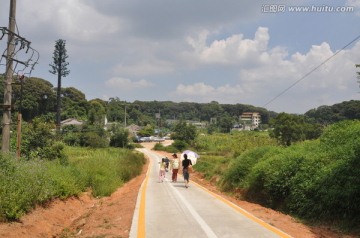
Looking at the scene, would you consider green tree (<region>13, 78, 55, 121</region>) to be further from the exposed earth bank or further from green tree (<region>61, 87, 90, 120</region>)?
the exposed earth bank

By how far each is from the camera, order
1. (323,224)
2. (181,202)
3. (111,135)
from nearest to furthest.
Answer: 1. (323,224)
2. (181,202)
3. (111,135)

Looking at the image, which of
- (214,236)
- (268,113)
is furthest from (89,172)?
(268,113)

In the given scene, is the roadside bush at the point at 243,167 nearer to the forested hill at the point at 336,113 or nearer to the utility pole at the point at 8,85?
the utility pole at the point at 8,85

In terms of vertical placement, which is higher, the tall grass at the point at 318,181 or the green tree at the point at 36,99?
the green tree at the point at 36,99

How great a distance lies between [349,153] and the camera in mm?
12133

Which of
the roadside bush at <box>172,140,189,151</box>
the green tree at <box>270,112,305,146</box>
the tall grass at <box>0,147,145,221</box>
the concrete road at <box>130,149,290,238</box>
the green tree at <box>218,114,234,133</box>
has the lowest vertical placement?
the concrete road at <box>130,149,290,238</box>

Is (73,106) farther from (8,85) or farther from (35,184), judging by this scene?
(35,184)

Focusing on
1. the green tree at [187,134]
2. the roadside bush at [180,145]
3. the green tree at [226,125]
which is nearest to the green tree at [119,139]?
the roadside bush at [180,145]

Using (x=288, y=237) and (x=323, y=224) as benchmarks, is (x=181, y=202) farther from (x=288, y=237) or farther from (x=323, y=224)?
(x=288, y=237)

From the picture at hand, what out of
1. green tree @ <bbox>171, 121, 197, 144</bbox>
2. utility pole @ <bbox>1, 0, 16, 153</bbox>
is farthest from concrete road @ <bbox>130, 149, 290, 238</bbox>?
green tree @ <bbox>171, 121, 197, 144</bbox>

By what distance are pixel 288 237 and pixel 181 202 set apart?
6.20 metres

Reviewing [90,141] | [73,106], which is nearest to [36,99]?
[73,106]

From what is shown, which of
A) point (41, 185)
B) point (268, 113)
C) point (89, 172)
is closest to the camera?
point (41, 185)

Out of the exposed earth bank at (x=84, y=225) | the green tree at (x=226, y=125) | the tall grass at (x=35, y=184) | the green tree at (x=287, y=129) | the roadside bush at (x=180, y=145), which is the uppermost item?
the green tree at (x=226, y=125)
